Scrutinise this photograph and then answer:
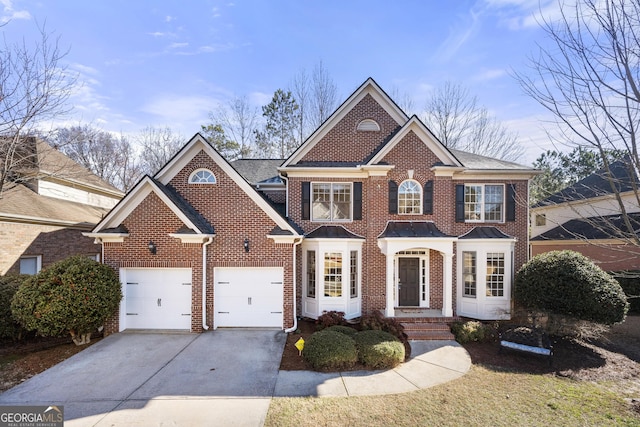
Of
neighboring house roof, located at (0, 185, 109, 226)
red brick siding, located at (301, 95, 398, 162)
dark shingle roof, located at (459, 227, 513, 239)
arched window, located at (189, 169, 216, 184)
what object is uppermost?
red brick siding, located at (301, 95, 398, 162)

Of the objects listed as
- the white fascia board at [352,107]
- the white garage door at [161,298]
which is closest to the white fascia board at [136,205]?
the white garage door at [161,298]

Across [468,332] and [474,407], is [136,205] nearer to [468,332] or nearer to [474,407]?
[474,407]

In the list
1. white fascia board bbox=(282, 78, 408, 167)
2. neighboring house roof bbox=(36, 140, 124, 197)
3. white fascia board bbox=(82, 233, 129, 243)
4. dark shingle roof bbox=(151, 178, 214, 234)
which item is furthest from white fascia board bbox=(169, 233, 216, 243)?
neighboring house roof bbox=(36, 140, 124, 197)

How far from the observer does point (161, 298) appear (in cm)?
962

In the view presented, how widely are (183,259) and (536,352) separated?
35.9 ft

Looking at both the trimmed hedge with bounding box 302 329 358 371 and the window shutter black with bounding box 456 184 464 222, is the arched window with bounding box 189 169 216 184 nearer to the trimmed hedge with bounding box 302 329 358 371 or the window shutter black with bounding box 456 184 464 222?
the trimmed hedge with bounding box 302 329 358 371

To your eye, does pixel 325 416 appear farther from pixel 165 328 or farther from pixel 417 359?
pixel 165 328

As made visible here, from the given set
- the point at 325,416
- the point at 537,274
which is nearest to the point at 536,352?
the point at 537,274

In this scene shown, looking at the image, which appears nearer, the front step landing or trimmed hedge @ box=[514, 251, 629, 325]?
trimmed hedge @ box=[514, 251, 629, 325]

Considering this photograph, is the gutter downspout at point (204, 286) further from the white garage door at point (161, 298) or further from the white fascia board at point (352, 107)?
the white fascia board at point (352, 107)

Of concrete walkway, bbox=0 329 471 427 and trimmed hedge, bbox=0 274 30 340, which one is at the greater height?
trimmed hedge, bbox=0 274 30 340

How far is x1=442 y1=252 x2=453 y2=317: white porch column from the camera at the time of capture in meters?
10.7

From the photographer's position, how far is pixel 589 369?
7770 mm

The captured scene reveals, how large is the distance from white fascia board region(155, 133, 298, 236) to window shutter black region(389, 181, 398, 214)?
4.12 m
